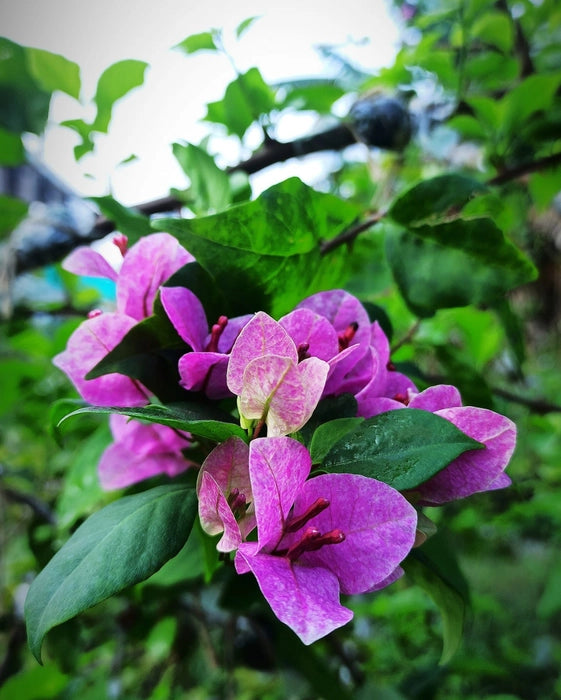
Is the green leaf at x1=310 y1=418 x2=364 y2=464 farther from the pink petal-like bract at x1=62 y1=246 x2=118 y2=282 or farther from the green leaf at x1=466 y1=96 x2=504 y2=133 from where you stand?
the green leaf at x1=466 y1=96 x2=504 y2=133

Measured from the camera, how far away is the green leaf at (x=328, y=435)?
264mm

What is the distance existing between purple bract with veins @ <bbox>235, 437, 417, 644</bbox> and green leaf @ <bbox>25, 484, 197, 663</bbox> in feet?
0.14

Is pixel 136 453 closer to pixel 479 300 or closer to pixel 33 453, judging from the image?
pixel 479 300

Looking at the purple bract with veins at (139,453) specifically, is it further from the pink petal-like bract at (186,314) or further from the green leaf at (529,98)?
the green leaf at (529,98)

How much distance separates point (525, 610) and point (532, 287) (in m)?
1.65

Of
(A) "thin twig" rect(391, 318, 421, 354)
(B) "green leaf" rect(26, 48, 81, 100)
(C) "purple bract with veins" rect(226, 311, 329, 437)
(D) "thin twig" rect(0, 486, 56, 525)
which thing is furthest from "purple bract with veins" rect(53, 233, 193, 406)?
(D) "thin twig" rect(0, 486, 56, 525)

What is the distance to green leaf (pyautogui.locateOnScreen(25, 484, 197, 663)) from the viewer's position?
0.23 metres

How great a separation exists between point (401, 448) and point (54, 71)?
1.76ft

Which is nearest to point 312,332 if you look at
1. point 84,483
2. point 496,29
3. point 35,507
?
point 84,483

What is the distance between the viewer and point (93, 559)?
0.80 ft

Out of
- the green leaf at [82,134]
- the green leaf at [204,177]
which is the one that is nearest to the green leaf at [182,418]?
the green leaf at [204,177]

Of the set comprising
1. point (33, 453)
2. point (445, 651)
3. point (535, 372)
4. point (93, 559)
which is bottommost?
point (535, 372)

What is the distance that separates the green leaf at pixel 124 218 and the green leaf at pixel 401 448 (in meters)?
0.24

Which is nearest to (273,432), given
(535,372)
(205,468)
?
(205,468)
